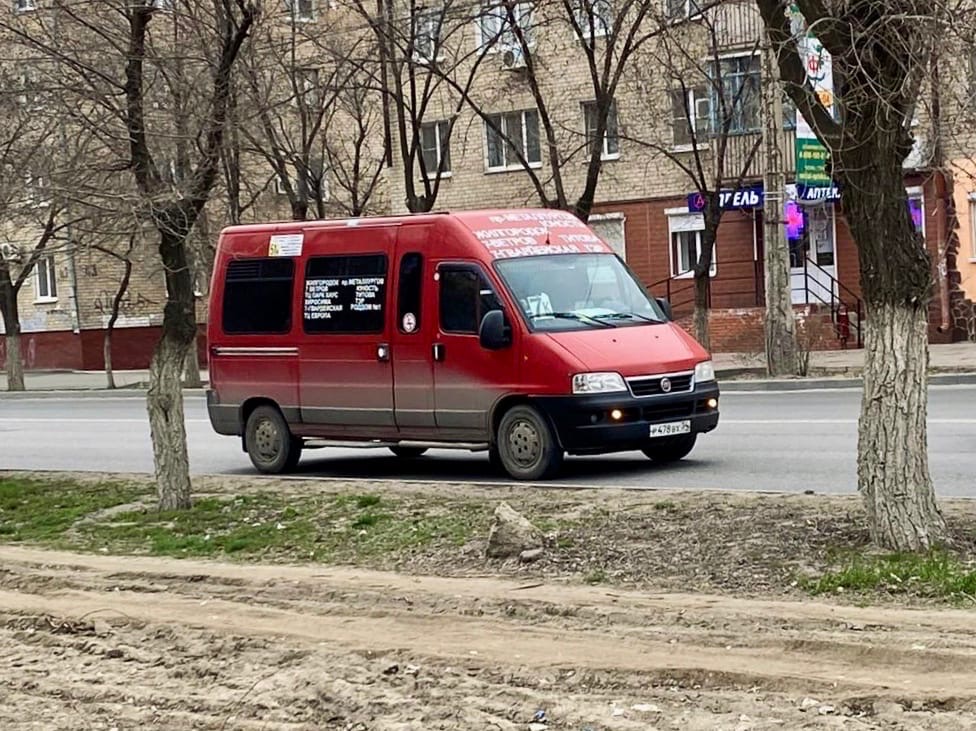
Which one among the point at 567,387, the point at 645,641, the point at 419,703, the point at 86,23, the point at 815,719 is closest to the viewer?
the point at 815,719

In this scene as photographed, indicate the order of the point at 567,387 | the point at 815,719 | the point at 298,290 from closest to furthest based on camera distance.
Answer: the point at 815,719 < the point at 567,387 < the point at 298,290

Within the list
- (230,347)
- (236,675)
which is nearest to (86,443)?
(230,347)

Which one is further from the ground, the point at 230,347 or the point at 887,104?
the point at 887,104

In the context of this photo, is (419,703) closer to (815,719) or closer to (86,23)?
(815,719)

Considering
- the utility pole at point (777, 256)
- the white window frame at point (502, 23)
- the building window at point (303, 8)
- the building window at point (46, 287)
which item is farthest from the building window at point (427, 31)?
the building window at point (46, 287)

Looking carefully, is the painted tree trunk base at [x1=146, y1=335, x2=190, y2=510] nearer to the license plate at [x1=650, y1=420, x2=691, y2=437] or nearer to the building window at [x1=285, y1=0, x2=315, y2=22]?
the license plate at [x1=650, y1=420, x2=691, y2=437]

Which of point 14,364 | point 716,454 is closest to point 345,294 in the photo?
point 716,454

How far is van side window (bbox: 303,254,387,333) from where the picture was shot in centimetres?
1403

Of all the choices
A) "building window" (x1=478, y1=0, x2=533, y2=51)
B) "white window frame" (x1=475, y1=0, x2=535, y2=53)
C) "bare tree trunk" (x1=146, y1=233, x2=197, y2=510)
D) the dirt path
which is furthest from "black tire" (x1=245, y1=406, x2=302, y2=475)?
"white window frame" (x1=475, y1=0, x2=535, y2=53)

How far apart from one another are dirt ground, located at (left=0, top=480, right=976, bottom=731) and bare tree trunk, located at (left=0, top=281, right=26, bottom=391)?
96.4ft

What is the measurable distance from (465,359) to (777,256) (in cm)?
Result: 1157

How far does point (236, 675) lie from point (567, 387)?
616 cm

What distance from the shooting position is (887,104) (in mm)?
7824

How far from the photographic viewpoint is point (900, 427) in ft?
26.7
